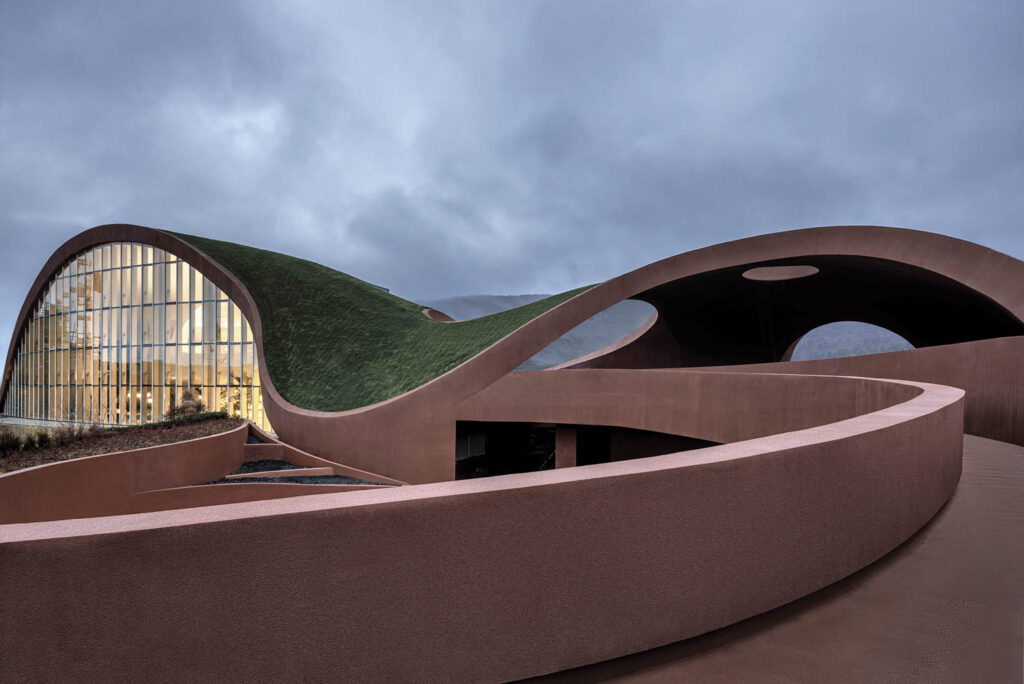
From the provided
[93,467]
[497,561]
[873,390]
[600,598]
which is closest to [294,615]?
[497,561]

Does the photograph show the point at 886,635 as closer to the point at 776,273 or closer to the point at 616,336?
the point at 776,273

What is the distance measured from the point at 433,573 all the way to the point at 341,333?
72.9ft

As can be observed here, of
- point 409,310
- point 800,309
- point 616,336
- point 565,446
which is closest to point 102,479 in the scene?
point 565,446

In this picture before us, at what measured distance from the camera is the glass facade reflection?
77.0ft

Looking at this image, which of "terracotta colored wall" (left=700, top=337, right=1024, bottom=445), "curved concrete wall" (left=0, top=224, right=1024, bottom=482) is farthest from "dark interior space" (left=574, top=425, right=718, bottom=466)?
"terracotta colored wall" (left=700, top=337, right=1024, bottom=445)

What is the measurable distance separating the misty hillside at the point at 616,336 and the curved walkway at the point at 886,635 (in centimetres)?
6177

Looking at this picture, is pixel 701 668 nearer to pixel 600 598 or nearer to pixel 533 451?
pixel 600 598

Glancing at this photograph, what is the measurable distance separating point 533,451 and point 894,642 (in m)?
21.8

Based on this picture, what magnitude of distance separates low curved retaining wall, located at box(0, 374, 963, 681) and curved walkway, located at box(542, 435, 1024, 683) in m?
0.09

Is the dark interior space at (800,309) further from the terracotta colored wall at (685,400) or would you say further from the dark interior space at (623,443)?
the terracotta colored wall at (685,400)

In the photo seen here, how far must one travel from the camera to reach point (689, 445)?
17094 mm

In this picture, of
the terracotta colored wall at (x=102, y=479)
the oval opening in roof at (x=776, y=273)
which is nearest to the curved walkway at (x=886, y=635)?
the terracotta colored wall at (x=102, y=479)

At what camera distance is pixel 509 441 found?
22734 millimetres

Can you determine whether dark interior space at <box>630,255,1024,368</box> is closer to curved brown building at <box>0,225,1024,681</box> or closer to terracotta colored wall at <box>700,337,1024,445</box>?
curved brown building at <box>0,225,1024,681</box>
